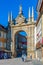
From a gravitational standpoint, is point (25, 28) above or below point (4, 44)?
above

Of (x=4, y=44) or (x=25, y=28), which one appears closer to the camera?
(x=25, y=28)

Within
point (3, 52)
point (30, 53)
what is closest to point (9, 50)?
point (3, 52)

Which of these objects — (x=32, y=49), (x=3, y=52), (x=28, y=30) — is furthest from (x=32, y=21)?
(x=3, y=52)

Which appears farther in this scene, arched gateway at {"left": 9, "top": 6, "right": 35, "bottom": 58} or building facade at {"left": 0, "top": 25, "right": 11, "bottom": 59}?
building facade at {"left": 0, "top": 25, "right": 11, "bottom": 59}

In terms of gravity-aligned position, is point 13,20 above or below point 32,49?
above

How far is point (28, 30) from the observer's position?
2830 inches

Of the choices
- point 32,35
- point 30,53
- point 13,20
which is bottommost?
point 30,53

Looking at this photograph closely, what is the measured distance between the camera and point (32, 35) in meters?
70.6

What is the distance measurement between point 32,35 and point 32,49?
3918 millimetres

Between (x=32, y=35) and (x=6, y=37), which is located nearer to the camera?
(x=32, y=35)

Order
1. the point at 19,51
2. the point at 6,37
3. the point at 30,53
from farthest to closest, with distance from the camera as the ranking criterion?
1. the point at 19,51
2. the point at 6,37
3. the point at 30,53

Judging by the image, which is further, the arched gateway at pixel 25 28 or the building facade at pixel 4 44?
the building facade at pixel 4 44

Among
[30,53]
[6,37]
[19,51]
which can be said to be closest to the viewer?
[30,53]

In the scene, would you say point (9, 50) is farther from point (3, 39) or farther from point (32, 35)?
point (32, 35)
